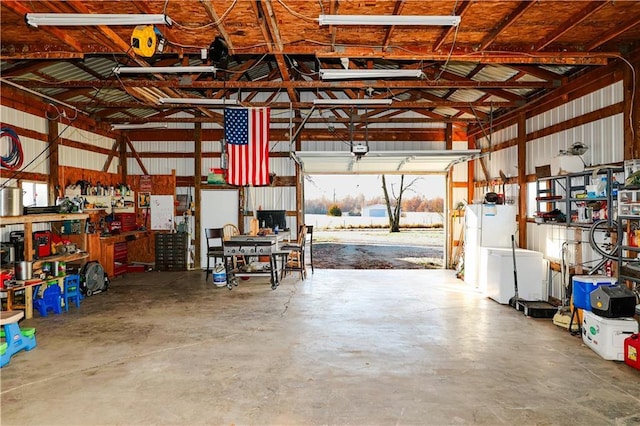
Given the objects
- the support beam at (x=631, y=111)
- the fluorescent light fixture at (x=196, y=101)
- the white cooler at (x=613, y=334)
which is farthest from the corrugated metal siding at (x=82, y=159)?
the support beam at (x=631, y=111)

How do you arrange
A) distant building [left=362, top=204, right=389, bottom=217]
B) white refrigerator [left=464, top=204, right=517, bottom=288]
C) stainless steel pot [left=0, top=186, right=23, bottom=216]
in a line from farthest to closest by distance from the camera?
1. distant building [left=362, top=204, right=389, bottom=217]
2. white refrigerator [left=464, top=204, right=517, bottom=288]
3. stainless steel pot [left=0, top=186, right=23, bottom=216]

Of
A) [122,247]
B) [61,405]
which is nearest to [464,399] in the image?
[61,405]

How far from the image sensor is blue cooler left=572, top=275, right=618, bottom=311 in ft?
16.6

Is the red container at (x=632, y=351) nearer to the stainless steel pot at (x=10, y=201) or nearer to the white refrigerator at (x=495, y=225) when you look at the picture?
the white refrigerator at (x=495, y=225)

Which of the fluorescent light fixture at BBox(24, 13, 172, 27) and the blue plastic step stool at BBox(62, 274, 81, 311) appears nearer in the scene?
the fluorescent light fixture at BBox(24, 13, 172, 27)

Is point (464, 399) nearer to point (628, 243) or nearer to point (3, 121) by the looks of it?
point (628, 243)

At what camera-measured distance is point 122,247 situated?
33.6 ft

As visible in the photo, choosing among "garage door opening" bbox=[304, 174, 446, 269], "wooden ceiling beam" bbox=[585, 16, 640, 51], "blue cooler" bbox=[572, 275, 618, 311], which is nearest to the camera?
"wooden ceiling beam" bbox=[585, 16, 640, 51]

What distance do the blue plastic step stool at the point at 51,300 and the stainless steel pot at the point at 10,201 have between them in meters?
1.24

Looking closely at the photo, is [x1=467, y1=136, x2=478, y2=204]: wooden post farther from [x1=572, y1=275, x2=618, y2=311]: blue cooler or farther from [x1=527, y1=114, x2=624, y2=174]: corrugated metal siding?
[x1=572, y1=275, x2=618, y2=311]: blue cooler

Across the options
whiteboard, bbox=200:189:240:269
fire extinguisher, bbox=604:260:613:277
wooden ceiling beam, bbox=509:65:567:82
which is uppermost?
wooden ceiling beam, bbox=509:65:567:82

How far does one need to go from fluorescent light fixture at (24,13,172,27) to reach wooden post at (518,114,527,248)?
6.96 metres

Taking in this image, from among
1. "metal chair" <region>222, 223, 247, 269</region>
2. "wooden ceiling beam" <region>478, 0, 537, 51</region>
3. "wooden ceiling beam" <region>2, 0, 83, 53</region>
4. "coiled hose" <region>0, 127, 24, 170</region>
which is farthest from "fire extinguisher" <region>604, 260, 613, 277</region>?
"coiled hose" <region>0, 127, 24, 170</region>

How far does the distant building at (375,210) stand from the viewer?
26250 millimetres
